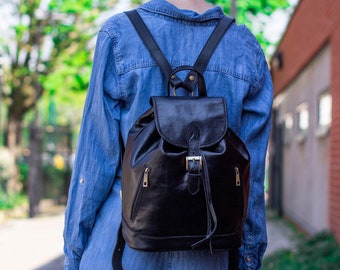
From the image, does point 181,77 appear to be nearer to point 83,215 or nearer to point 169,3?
point 169,3

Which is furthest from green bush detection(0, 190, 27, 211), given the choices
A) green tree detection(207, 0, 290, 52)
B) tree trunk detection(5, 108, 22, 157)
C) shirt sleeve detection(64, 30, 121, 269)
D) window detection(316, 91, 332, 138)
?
shirt sleeve detection(64, 30, 121, 269)

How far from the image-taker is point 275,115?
2023 cm

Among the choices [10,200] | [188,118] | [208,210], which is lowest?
[10,200]

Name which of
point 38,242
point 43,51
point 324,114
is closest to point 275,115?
point 43,51

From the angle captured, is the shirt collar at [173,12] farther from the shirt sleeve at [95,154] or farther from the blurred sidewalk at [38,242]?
the blurred sidewalk at [38,242]

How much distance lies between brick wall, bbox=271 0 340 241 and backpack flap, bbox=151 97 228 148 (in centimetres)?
684

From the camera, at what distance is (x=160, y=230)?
1.71 m

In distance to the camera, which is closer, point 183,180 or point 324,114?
point 183,180

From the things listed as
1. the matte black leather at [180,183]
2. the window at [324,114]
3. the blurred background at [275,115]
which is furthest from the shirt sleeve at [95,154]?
the window at [324,114]

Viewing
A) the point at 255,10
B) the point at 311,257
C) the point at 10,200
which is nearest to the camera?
the point at 255,10

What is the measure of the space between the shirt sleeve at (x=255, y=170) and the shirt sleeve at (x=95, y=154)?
0.44 meters

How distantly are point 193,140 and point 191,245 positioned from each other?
0.93ft

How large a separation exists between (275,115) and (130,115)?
61.0 ft

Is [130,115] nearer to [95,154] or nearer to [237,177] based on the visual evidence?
[95,154]
